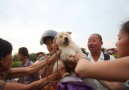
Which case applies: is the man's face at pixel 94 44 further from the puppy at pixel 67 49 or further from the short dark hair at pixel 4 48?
the short dark hair at pixel 4 48

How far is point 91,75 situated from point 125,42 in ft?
1.12

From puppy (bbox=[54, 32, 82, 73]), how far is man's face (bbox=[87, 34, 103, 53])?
0.87 m

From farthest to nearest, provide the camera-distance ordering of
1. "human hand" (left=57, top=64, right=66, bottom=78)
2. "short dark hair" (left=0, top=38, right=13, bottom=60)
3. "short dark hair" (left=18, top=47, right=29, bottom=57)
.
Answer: "short dark hair" (left=18, top=47, right=29, bottom=57)
"human hand" (left=57, top=64, right=66, bottom=78)
"short dark hair" (left=0, top=38, right=13, bottom=60)

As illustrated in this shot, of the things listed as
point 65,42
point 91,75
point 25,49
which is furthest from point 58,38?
point 25,49

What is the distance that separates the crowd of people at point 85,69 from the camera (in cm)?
158

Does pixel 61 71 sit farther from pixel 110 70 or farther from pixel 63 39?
pixel 110 70

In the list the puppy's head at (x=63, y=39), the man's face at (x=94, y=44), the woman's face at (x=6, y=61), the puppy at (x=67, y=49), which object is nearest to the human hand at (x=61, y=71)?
the puppy at (x=67, y=49)

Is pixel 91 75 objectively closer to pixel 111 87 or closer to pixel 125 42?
pixel 125 42

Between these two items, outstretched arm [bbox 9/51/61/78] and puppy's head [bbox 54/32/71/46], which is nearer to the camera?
outstretched arm [bbox 9/51/61/78]

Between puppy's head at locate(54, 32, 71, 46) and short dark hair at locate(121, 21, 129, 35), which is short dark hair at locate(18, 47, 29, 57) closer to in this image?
puppy's head at locate(54, 32, 71, 46)

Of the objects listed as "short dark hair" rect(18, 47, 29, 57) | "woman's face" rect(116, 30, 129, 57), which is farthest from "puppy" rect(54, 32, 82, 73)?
"short dark hair" rect(18, 47, 29, 57)

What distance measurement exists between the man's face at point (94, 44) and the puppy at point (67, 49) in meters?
0.87

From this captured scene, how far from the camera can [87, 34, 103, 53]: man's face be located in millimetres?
4465

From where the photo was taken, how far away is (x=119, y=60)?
5.11 feet
